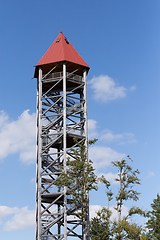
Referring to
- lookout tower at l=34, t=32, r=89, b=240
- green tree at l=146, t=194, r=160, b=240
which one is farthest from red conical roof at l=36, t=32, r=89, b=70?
green tree at l=146, t=194, r=160, b=240

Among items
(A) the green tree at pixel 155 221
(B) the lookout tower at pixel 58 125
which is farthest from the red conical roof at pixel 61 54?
(A) the green tree at pixel 155 221

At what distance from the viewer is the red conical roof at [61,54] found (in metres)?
32.9

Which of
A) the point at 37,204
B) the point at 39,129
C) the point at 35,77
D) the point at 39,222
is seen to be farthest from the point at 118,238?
the point at 35,77

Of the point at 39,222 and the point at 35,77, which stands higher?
the point at 35,77

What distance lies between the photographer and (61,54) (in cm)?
3312

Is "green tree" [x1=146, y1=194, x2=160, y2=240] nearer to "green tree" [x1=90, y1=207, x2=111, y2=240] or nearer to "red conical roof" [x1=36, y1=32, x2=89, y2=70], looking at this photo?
"green tree" [x1=90, y1=207, x2=111, y2=240]

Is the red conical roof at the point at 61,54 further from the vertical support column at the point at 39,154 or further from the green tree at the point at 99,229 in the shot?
the green tree at the point at 99,229

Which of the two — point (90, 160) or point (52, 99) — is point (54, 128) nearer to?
point (52, 99)

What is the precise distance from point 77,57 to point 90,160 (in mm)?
9991

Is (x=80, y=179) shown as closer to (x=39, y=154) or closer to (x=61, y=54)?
(x=39, y=154)

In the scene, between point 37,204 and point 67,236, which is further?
point 37,204

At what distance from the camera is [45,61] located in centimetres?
3341

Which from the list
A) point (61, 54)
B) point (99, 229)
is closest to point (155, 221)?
point (99, 229)

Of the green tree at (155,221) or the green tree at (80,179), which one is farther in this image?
the green tree at (155,221)
